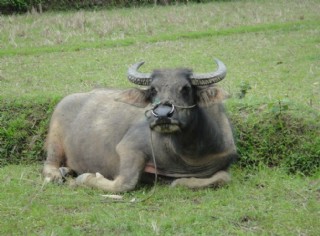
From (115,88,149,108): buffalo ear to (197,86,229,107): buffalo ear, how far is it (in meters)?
0.44

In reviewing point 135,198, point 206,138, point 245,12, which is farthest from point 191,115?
point 245,12

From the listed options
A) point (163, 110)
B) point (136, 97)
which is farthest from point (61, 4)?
point (163, 110)

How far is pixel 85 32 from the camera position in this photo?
1305 centimetres

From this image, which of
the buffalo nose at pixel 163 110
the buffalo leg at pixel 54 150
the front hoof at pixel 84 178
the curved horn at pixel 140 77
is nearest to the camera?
the buffalo nose at pixel 163 110

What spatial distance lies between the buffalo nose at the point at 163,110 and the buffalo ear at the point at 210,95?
434 mm

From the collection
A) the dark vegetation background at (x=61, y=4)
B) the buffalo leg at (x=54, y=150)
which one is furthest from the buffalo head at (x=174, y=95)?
the dark vegetation background at (x=61, y=4)

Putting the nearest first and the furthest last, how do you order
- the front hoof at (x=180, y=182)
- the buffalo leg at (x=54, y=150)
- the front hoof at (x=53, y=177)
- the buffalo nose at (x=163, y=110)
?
1. the buffalo nose at (x=163, y=110)
2. the front hoof at (x=180, y=182)
3. the front hoof at (x=53, y=177)
4. the buffalo leg at (x=54, y=150)

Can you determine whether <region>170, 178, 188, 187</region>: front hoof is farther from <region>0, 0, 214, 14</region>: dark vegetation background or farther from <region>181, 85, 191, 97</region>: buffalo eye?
<region>0, 0, 214, 14</region>: dark vegetation background

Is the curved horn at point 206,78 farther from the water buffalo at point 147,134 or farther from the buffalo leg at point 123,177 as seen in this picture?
the buffalo leg at point 123,177

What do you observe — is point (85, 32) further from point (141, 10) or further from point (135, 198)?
point (135, 198)

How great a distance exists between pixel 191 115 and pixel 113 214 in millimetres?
1027

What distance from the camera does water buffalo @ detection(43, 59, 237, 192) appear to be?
4.75 metres

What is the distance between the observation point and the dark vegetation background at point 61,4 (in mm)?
18438

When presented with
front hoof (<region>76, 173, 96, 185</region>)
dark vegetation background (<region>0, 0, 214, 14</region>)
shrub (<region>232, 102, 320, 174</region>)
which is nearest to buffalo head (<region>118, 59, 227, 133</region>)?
front hoof (<region>76, 173, 96, 185</region>)
